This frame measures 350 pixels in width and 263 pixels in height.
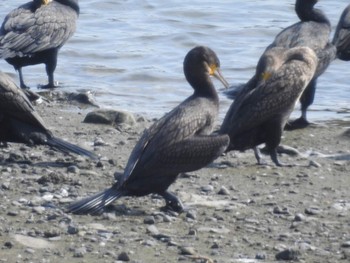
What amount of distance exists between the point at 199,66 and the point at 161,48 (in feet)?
26.4

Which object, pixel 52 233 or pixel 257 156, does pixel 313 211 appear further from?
pixel 52 233

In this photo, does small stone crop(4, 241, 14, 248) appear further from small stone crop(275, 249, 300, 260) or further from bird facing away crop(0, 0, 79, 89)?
bird facing away crop(0, 0, 79, 89)

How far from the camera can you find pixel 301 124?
1171 centimetres

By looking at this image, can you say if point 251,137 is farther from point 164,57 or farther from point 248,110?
point 164,57

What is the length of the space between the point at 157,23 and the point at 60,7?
435 cm

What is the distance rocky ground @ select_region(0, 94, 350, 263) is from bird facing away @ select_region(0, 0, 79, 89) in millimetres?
3162

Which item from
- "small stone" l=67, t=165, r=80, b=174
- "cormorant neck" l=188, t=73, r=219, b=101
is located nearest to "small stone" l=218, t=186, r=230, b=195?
"cormorant neck" l=188, t=73, r=219, b=101

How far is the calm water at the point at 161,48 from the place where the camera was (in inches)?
545

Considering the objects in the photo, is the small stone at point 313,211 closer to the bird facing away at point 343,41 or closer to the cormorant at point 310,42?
the cormorant at point 310,42

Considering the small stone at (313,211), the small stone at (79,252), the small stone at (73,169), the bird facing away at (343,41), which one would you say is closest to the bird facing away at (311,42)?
the bird facing away at (343,41)

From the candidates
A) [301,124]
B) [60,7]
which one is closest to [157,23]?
[60,7]

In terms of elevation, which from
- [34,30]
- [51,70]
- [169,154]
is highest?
[169,154]

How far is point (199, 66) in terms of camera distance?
870 centimetres

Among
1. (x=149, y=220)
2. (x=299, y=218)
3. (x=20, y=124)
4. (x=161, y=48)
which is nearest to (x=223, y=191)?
(x=299, y=218)
